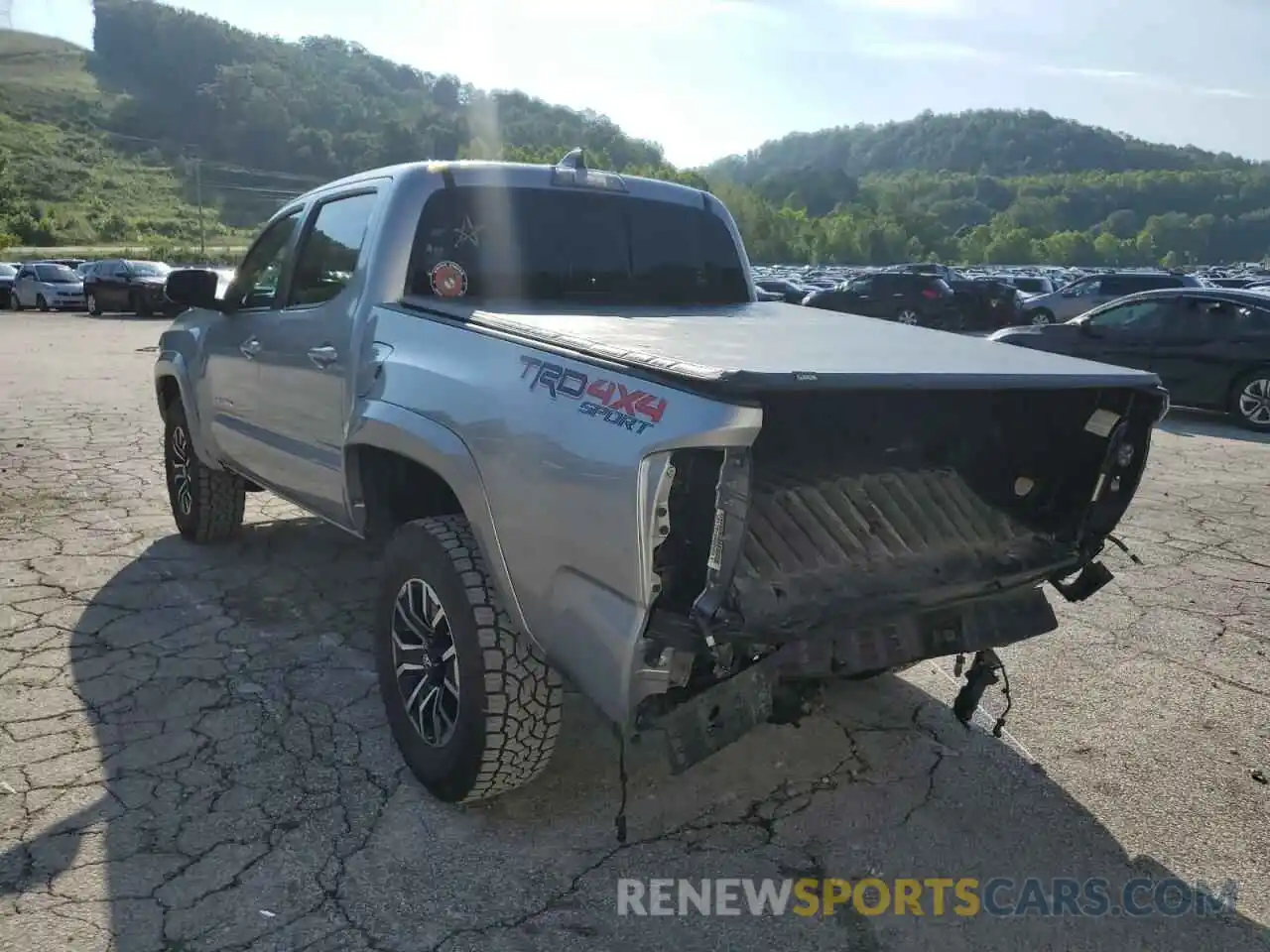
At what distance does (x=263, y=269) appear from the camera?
4.89m

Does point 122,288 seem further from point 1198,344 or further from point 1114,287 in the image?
point 1198,344

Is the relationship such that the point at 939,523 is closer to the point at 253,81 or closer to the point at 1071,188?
the point at 253,81

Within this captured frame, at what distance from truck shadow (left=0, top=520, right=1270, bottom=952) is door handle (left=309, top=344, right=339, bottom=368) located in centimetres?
124

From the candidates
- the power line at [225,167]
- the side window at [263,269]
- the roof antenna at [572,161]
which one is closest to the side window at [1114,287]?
the roof antenna at [572,161]

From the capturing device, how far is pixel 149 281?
26.3m

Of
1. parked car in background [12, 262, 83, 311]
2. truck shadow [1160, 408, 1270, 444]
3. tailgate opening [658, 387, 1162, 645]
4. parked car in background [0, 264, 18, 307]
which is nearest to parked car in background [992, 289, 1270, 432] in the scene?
truck shadow [1160, 408, 1270, 444]

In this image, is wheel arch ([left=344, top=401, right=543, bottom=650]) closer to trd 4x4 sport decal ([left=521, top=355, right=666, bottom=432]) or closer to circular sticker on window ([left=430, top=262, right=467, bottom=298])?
trd 4x4 sport decal ([left=521, top=355, right=666, bottom=432])

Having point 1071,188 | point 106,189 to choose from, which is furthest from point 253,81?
point 1071,188

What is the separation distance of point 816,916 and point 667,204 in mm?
3055

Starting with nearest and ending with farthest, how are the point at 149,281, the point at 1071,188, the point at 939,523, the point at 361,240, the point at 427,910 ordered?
1. the point at 427,910
2. the point at 939,523
3. the point at 361,240
4. the point at 149,281
5. the point at 1071,188

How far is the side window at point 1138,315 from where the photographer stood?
11.9 meters

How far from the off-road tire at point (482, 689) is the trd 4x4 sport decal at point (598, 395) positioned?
0.61 m

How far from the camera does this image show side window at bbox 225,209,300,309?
469 cm

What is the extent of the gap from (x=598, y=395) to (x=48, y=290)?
31.6 metres
